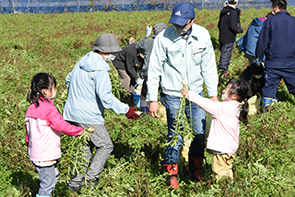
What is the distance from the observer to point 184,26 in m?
3.13

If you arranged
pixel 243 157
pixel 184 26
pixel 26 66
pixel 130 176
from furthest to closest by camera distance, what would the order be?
pixel 26 66 → pixel 243 157 → pixel 130 176 → pixel 184 26

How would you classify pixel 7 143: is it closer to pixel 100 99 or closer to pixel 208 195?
pixel 100 99

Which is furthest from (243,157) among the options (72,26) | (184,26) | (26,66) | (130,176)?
(72,26)

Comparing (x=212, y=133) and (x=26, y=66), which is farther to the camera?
(x=26, y=66)

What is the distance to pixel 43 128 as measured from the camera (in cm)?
299

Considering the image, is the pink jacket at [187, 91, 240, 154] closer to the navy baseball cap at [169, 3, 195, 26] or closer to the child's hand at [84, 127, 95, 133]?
the navy baseball cap at [169, 3, 195, 26]

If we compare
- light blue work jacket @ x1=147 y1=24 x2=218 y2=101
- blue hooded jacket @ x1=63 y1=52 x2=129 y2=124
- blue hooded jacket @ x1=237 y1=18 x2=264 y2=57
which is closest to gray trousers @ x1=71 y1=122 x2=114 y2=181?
blue hooded jacket @ x1=63 y1=52 x2=129 y2=124

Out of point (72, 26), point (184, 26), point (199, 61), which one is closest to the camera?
point (184, 26)

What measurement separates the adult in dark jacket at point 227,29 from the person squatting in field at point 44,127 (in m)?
5.32

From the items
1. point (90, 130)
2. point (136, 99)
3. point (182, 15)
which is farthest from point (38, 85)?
point (136, 99)

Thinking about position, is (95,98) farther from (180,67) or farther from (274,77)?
(274,77)

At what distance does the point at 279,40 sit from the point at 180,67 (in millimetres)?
2819

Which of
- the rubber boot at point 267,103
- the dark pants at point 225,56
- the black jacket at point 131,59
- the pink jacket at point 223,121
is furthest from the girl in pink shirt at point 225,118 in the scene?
the dark pants at point 225,56

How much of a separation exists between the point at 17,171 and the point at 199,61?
2.85 m
